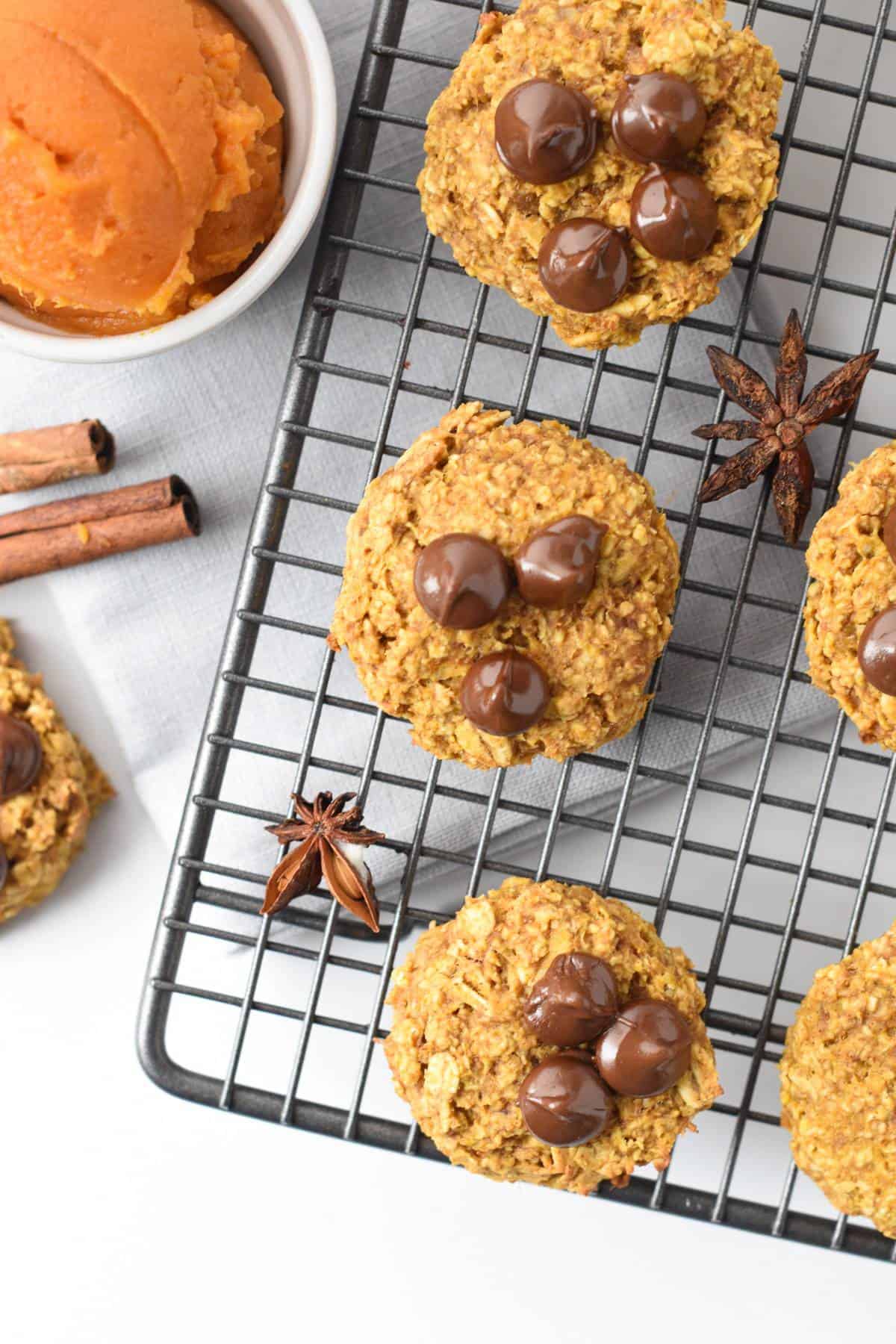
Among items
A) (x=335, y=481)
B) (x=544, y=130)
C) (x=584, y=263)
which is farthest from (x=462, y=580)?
(x=335, y=481)

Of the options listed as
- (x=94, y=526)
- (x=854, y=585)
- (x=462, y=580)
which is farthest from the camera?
(x=94, y=526)

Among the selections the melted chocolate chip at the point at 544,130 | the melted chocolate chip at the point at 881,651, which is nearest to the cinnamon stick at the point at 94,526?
the melted chocolate chip at the point at 544,130

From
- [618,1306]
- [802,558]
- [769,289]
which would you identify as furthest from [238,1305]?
[769,289]

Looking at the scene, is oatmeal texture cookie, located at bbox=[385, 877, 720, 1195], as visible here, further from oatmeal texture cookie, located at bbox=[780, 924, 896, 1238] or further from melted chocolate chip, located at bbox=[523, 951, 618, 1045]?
oatmeal texture cookie, located at bbox=[780, 924, 896, 1238]

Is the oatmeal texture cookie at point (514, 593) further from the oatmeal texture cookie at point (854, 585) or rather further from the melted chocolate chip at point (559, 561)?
the oatmeal texture cookie at point (854, 585)

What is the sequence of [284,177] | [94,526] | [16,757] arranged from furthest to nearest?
1. [94,526]
2. [16,757]
3. [284,177]

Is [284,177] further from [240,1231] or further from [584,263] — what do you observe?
[240,1231]

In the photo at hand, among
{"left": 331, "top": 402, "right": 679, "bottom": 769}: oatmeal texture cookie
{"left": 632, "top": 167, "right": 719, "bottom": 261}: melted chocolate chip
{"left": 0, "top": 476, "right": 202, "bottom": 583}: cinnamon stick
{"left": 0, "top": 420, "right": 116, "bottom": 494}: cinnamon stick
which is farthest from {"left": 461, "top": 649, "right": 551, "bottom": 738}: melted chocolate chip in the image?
{"left": 0, "top": 420, "right": 116, "bottom": 494}: cinnamon stick
